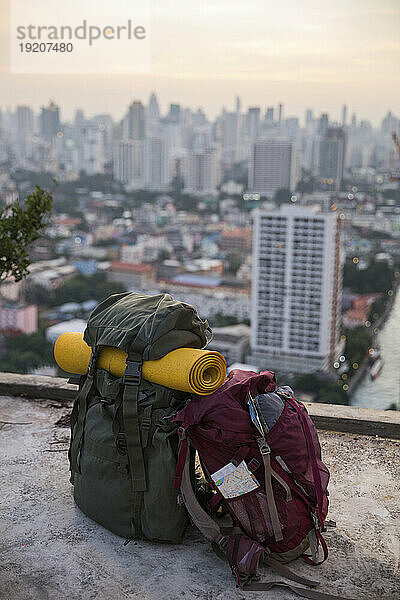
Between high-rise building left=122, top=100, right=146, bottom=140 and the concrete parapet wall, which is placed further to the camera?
high-rise building left=122, top=100, right=146, bottom=140

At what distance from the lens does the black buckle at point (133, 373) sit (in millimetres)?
1566

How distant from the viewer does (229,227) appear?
13641 millimetres

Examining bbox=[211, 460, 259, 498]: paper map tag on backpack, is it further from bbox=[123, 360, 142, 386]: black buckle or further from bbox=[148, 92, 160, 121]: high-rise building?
bbox=[148, 92, 160, 121]: high-rise building

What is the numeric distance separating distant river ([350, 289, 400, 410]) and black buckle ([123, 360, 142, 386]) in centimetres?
449

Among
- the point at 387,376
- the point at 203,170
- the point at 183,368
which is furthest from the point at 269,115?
the point at 183,368

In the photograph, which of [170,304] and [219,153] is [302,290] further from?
[170,304]

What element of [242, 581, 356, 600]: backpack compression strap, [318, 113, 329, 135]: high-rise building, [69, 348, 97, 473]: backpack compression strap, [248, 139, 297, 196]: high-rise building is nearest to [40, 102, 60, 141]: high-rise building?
[248, 139, 297, 196]: high-rise building

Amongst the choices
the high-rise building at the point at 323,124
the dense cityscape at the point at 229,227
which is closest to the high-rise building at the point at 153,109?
the dense cityscape at the point at 229,227

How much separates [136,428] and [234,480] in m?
0.25

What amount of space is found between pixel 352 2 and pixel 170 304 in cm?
1192

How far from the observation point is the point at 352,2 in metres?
12.0

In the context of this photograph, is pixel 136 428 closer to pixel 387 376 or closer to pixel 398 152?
pixel 387 376

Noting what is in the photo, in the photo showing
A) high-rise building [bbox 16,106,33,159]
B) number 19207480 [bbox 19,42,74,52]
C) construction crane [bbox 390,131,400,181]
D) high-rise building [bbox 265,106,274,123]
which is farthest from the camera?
high-rise building [bbox 265,106,274,123]

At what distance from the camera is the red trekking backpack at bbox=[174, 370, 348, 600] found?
1.49 m
